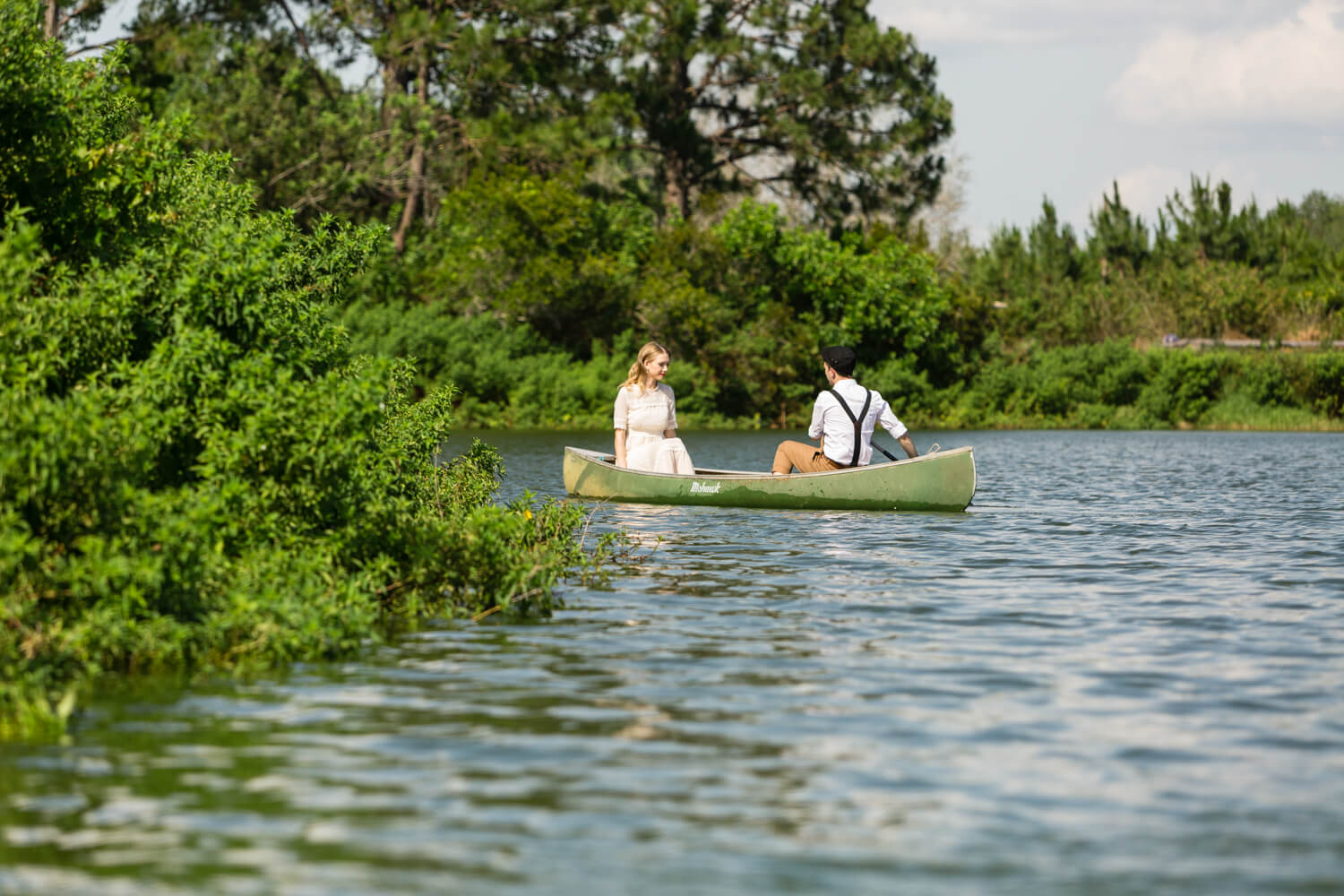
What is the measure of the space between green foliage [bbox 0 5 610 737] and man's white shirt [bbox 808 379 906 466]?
20.1 ft

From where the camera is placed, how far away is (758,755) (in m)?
6.39

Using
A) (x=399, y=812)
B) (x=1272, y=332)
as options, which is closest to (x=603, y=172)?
(x=1272, y=332)

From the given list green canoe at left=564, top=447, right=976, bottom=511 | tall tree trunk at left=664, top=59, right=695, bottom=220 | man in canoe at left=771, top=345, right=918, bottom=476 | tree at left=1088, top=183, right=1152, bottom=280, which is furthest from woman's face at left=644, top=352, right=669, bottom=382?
tree at left=1088, top=183, right=1152, bottom=280

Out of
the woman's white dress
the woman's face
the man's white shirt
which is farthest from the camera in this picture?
the woman's white dress

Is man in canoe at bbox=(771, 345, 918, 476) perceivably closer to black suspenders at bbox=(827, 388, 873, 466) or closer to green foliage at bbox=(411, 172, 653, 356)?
black suspenders at bbox=(827, 388, 873, 466)

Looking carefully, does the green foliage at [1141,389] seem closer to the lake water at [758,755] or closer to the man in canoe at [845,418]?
the man in canoe at [845,418]

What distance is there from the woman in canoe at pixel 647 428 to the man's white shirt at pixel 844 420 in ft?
4.98

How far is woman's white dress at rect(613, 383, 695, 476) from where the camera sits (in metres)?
17.6

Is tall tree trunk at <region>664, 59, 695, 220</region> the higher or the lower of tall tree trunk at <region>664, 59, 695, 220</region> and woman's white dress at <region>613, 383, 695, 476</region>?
the higher

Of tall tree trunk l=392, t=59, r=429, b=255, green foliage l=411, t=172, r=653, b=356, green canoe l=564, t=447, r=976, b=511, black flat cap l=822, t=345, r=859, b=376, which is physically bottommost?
green canoe l=564, t=447, r=976, b=511

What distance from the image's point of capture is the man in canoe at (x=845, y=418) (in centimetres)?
1706

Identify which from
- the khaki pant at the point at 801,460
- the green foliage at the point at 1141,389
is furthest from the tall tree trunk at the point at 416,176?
the khaki pant at the point at 801,460

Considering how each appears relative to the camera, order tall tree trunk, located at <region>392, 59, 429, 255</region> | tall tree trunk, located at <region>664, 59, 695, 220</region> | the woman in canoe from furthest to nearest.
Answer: tall tree trunk, located at <region>664, 59, 695, 220</region>, tall tree trunk, located at <region>392, 59, 429, 255</region>, the woman in canoe

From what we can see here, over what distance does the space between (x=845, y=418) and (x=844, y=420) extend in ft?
0.18
